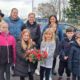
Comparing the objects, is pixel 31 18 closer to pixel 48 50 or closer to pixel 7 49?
pixel 48 50

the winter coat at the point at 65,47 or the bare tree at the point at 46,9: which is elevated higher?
the bare tree at the point at 46,9

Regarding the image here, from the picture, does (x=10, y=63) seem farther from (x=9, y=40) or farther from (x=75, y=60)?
(x=75, y=60)

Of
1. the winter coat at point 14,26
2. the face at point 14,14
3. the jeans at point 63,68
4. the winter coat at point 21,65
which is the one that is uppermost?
the face at point 14,14

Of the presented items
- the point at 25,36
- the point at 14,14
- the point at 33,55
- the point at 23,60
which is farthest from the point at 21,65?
the point at 14,14

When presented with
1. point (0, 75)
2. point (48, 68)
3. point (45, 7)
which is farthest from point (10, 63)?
point (45, 7)

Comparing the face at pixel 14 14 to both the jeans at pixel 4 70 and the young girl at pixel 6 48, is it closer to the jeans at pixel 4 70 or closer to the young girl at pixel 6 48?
A: the young girl at pixel 6 48

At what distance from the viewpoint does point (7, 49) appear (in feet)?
23.5

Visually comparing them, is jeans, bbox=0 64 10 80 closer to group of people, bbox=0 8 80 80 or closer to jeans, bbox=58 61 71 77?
group of people, bbox=0 8 80 80

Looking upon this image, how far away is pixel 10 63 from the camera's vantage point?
7273 millimetres

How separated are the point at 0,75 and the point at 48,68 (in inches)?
45.5

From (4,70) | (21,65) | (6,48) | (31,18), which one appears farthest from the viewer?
(31,18)

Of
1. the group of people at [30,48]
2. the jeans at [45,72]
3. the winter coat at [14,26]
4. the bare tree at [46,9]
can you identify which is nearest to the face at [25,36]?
the group of people at [30,48]

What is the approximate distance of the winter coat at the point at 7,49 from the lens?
Result: 281 inches

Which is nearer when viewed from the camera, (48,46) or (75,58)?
(75,58)
